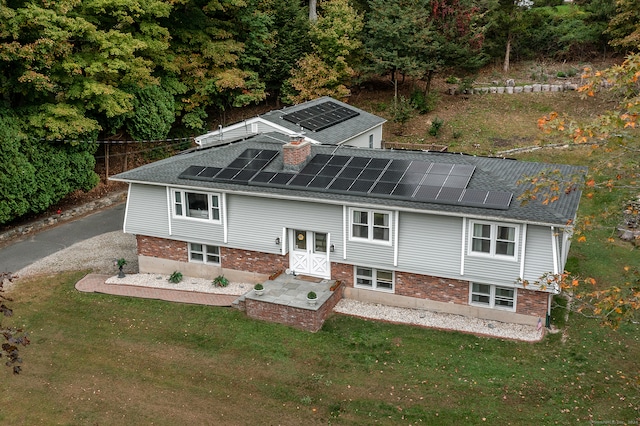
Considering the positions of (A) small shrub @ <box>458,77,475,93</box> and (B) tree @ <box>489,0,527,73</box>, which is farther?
(B) tree @ <box>489,0,527,73</box>

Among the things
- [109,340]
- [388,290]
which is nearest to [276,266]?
[388,290]

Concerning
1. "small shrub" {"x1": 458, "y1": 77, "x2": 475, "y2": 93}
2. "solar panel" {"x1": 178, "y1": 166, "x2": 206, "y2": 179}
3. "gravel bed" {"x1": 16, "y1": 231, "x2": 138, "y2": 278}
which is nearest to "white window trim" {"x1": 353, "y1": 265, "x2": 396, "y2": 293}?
"solar panel" {"x1": 178, "y1": 166, "x2": 206, "y2": 179}

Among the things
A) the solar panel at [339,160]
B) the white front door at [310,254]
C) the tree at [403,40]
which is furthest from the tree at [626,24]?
the white front door at [310,254]

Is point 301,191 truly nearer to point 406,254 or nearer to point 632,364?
point 406,254

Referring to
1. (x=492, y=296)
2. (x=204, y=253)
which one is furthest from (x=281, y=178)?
(x=492, y=296)

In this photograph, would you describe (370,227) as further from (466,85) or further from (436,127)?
(466,85)

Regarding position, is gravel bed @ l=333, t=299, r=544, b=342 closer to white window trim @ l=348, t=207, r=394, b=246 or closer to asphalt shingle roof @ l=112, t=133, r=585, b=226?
white window trim @ l=348, t=207, r=394, b=246

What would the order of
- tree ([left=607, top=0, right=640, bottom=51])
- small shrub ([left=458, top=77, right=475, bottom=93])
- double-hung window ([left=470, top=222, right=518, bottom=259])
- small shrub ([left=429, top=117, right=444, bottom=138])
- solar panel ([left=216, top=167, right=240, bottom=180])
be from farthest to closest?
small shrub ([left=458, top=77, right=475, bottom=93]) → small shrub ([left=429, top=117, right=444, bottom=138]) → tree ([left=607, top=0, right=640, bottom=51]) → solar panel ([left=216, top=167, right=240, bottom=180]) → double-hung window ([left=470, top=222, right=518, bottom=259])
